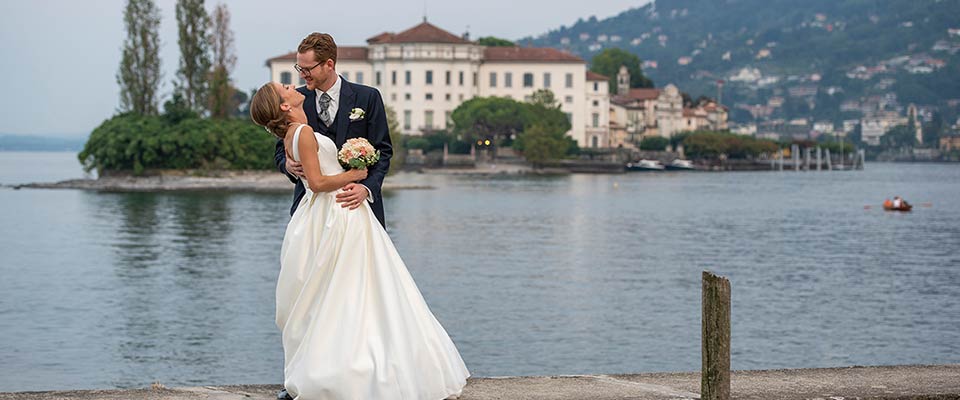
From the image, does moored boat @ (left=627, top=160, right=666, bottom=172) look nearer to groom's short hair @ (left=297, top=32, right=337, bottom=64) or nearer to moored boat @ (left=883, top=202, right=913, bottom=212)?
moored boat @ (left=883, top=202, right=913, bottom=212)

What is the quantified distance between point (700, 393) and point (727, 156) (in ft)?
418

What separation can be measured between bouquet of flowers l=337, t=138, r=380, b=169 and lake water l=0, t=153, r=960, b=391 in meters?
9.34

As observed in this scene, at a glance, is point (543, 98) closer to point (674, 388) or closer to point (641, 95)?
point (641, 95)

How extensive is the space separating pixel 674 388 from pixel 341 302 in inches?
57.5

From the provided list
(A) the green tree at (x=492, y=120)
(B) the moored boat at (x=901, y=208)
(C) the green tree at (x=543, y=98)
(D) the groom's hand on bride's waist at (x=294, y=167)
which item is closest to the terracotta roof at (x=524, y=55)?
(C) the green tree at (x=543, y=98)

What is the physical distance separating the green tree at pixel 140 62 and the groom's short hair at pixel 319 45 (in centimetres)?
5795

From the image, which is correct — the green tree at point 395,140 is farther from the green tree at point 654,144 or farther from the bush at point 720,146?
the bush at point 720,146

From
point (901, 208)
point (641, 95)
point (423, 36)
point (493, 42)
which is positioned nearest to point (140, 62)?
point (901, 208)

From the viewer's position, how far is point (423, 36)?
108875 millimetres

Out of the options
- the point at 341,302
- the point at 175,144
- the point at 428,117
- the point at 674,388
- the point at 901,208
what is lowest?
the point at 901,208

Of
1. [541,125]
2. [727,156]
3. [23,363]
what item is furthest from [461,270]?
[727,156]

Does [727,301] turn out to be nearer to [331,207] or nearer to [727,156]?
[331,207]

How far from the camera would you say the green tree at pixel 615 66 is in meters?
146

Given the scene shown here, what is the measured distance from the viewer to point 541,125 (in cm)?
9469
